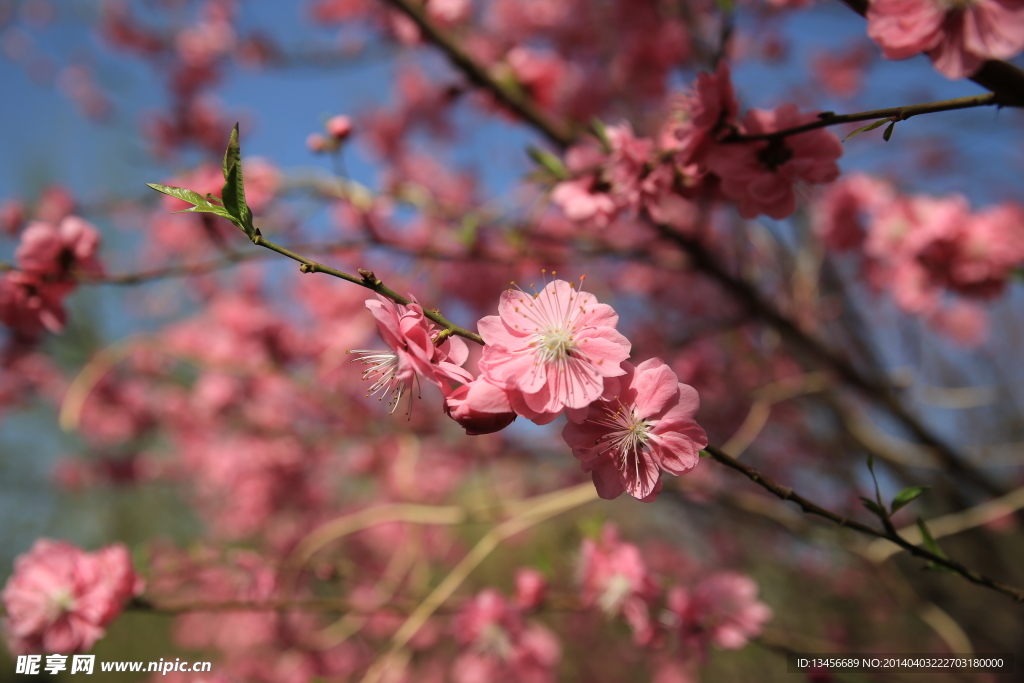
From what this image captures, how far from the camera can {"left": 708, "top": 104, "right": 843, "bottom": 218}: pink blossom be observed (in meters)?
0.82

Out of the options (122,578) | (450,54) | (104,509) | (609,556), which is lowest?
(104,509)

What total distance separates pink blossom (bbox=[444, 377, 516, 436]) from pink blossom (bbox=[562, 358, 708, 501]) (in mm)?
94

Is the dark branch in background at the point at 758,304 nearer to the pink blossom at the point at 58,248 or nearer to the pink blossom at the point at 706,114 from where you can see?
the pink blossom at the point at 706,114

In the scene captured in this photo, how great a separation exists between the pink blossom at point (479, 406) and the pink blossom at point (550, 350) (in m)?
0.01

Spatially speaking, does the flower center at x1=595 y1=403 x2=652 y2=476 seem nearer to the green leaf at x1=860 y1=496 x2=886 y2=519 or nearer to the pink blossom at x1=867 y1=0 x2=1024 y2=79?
the green leaf at x1=860 y1=496 x2=886 y2=519

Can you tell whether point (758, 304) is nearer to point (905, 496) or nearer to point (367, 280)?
point (905, 496)

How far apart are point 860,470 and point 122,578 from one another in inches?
133

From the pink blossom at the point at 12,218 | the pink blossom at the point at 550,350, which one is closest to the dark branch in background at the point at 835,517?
the pink blossom at the point at 550,350

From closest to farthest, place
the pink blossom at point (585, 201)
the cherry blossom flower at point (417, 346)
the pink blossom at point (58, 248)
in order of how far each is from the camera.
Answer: the cherry blossom flower at point (417, 346), the pink blossom at point (585, 201), the pink blossom at point (58, 248)

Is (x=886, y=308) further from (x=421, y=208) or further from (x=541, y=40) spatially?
(x=421, y=208)

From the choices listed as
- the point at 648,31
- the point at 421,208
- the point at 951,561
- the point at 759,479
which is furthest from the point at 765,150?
the point at 648,31

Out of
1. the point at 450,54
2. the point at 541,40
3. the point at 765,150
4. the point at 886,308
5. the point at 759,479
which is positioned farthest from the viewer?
the point at 886,308

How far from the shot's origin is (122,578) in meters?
1.13

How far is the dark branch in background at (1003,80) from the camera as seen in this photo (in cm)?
61
